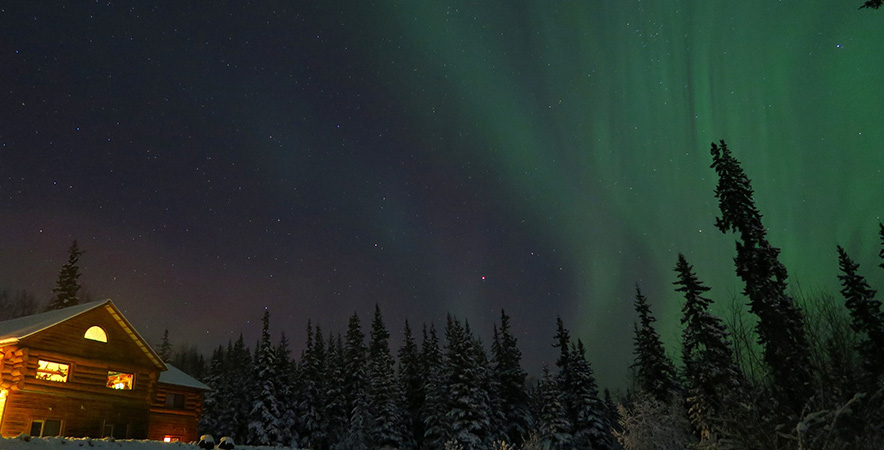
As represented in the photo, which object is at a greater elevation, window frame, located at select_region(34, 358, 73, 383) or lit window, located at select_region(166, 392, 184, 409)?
window frame, located at select_region(34, 358, 73, 383)

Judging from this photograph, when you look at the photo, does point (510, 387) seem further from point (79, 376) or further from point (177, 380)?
point (79, 376)

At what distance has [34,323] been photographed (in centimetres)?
3009

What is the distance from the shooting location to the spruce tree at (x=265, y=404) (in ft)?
174

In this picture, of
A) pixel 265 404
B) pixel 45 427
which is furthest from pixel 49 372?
pixel 265 404

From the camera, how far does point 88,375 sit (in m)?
29.8

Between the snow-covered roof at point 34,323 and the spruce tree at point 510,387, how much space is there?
3503cm

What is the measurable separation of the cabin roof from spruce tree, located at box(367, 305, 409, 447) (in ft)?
79.6

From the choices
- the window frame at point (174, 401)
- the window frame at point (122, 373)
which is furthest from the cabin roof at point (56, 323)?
the window frame at point (174, 401)

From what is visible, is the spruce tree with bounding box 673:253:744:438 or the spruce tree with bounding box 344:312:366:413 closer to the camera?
the spruce tree with bounding box 673:253:744:438

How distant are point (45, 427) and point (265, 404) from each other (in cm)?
2751

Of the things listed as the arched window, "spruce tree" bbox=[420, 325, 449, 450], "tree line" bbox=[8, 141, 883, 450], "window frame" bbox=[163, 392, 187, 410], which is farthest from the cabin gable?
"spruce tree" bbox=[420, 325, 449, 450]

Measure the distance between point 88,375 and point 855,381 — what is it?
3208 centimetres

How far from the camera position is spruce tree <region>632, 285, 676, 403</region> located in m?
44.8

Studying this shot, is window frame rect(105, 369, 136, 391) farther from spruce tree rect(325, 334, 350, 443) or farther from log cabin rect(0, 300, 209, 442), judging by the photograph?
spruce tree rect(325, 334, 350, 443)
